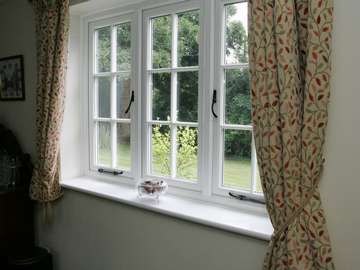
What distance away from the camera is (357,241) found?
1.25 m

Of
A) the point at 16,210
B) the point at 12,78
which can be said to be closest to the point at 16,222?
the point at 16,210

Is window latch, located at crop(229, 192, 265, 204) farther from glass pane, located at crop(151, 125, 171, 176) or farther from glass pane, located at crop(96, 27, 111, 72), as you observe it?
glass pane, located at crop(96, 27, 111, 72)

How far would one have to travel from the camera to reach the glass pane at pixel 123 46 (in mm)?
2346

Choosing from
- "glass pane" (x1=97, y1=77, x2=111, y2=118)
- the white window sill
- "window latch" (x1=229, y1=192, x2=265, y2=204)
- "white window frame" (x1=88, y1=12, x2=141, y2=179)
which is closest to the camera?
the white window sill

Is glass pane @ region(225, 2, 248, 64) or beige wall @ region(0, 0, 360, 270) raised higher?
glass pane @ region(225, 2, 248, 64)

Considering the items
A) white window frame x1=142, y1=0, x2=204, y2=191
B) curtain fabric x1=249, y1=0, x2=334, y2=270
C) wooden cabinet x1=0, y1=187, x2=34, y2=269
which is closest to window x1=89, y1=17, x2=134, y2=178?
white window frame x1=142, y1=0, x2=204, y2=191

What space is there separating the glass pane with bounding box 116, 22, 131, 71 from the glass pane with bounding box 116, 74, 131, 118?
0.07 m

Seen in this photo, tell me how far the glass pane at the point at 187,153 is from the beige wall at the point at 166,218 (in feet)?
1.12

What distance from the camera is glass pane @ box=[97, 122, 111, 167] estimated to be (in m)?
2.54

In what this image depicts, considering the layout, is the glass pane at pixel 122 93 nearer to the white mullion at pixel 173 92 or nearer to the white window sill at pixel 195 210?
the white mullion at pixel 173 92

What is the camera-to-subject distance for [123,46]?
2383mm

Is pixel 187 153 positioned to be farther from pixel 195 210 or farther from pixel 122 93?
pixel 122 93

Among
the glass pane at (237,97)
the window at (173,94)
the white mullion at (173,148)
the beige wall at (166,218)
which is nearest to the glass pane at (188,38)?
the window at (173,94)

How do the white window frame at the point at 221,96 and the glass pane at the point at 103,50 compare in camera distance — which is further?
the glass pane at the point at 103,50
